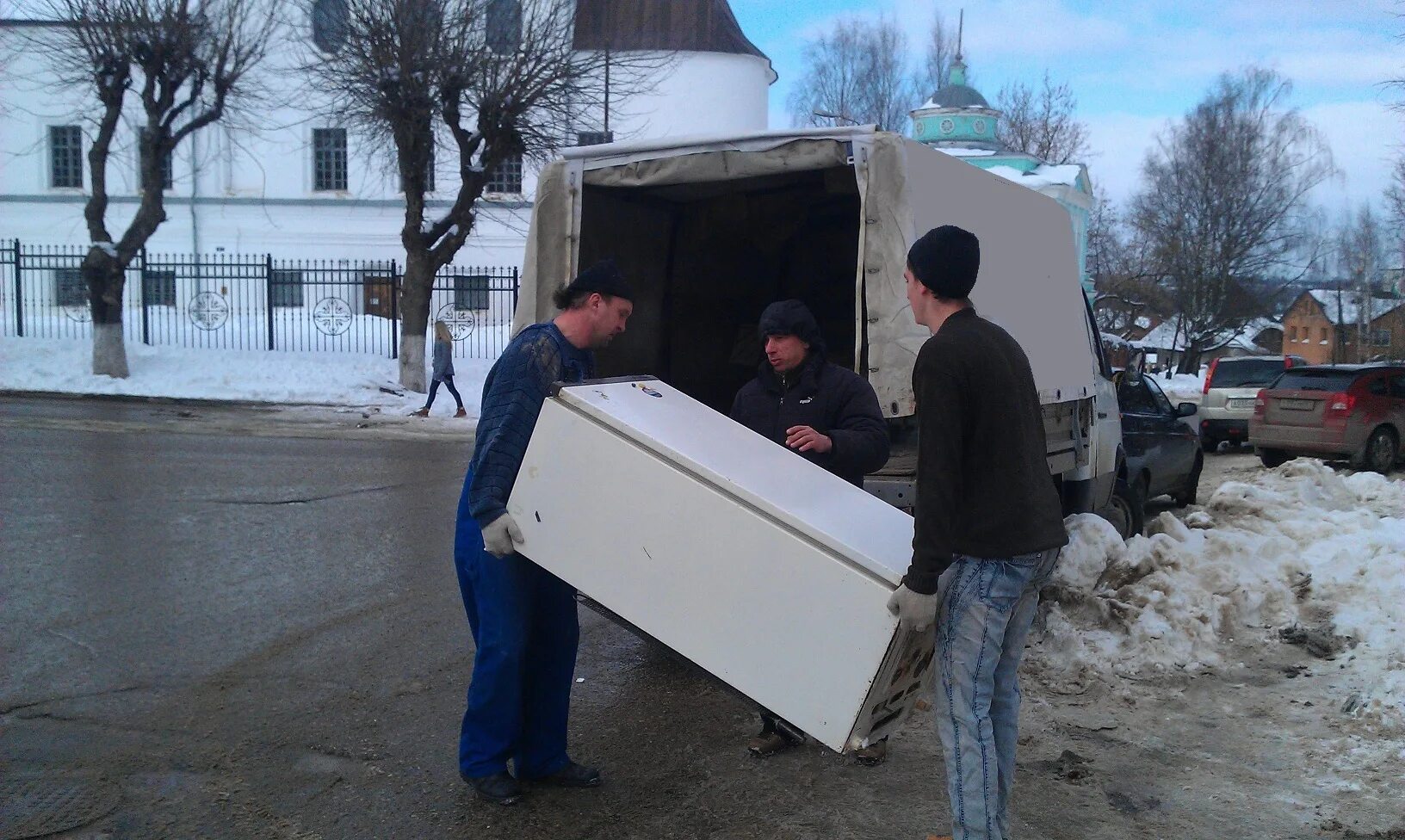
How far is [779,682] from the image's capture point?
130 inches

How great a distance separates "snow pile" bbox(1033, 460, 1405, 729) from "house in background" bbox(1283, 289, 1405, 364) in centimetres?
3737

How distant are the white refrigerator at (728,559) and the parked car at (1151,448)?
6.00 m

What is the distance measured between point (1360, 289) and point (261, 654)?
71826 millimetres

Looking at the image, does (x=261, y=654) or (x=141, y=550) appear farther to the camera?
(x=141, y=550)

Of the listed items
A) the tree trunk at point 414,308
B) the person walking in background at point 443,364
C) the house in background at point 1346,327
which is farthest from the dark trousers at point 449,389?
the house in background at point 1346,327

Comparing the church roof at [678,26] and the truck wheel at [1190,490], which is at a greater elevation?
the church roof at [678,26]

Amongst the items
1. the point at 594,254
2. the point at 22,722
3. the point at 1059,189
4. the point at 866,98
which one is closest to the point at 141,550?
the point at 22,722

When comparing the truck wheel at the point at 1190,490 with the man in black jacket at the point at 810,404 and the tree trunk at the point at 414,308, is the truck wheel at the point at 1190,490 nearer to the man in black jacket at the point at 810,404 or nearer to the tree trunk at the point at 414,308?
the man in black jacket at the point at 810,404

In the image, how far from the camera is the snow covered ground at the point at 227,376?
67.2 feet

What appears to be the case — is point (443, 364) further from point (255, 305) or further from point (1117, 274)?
point (1117, 274)

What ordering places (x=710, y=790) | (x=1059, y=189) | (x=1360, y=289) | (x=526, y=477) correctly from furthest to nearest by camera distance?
(x=1360, y=289) < (x=1059, y=189) < (x=710, y=790) < (x=526, y=477)

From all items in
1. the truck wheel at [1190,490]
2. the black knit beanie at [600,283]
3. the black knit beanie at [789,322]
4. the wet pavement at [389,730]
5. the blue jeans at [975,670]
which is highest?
the black knit beanie at [600,283]

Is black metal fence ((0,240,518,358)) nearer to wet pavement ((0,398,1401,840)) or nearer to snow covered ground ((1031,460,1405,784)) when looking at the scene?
wet pavement ((0,398,1401,840))

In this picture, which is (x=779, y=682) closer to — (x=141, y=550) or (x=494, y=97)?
(x=141, y=550)
